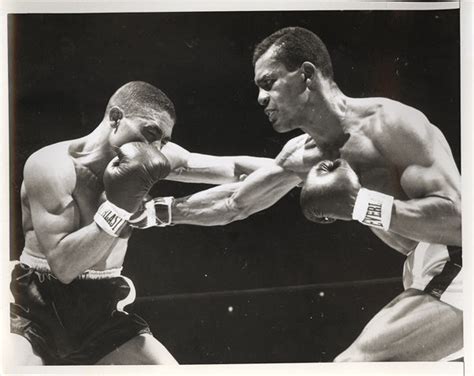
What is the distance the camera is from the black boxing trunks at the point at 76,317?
155 cm

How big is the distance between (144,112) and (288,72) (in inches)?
16.1

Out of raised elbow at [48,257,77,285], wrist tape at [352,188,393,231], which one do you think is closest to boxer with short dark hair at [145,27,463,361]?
wrist tape at [352,188,393,231]

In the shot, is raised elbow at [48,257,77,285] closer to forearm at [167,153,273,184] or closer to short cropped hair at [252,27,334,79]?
forearm at [167,153,273,184]

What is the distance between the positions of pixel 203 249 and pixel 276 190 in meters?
0.26

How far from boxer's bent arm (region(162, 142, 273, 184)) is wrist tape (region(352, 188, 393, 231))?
0.86ft

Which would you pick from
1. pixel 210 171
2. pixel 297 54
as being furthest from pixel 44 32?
pixel 297 54

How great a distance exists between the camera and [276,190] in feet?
5.14

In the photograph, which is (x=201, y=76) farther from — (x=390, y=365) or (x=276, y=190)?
(x=390, y=365)

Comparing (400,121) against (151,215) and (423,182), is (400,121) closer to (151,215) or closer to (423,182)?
(423,182)

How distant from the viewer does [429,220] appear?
1.54 metres

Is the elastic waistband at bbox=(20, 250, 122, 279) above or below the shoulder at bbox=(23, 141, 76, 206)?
below

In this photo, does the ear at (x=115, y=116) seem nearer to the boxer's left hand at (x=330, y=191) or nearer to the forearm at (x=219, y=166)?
the forearm at (x=219, y=166)

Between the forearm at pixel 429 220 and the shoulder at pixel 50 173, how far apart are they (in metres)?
0.88

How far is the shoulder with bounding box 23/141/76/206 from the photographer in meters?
1.55
